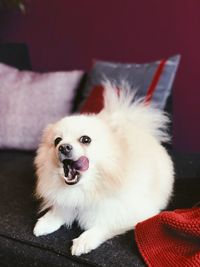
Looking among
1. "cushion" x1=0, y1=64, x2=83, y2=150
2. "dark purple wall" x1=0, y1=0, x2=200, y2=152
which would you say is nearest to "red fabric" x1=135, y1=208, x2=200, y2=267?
"cushion" x1=0, y1=64, x2=83, y2=150

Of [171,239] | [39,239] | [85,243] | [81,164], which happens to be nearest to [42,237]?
[39,239]

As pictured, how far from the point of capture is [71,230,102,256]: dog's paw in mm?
1008

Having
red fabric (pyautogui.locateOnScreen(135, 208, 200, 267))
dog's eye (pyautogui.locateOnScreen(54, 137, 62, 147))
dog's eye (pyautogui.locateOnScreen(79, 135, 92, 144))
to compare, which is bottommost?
red fabric (pyautogui.locateOnScreen(135, 208, 200, 267))

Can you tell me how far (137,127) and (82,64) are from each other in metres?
1.15

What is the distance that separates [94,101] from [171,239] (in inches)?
30.1

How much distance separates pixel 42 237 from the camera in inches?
43.4

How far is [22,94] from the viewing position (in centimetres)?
181

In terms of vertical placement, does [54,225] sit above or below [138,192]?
below

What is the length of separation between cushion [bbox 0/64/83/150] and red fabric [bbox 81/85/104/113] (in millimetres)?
162

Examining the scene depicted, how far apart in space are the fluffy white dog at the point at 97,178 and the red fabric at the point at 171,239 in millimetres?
76

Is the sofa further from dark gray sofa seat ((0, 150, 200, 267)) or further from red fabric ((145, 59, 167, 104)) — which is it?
red fabric ((145, 59, 167, 104))

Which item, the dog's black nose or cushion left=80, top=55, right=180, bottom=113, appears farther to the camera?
cushion left=80, top=55, right=180, bottom=113

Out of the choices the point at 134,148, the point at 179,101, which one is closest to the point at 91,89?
the point at 179,101

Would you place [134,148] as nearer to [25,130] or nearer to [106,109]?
[106,109]
